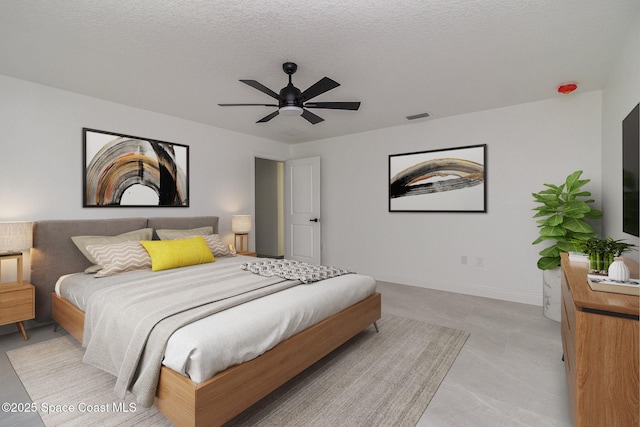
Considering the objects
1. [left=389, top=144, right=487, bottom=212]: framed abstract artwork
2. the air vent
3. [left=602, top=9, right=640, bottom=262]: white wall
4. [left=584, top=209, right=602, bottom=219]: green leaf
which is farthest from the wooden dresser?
the air vent

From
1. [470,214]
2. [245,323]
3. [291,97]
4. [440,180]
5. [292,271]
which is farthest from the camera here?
[440,180]

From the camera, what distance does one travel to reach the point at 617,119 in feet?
8.59

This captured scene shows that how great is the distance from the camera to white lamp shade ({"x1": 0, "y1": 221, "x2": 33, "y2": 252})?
259 centimetres

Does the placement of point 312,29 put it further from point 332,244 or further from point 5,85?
point 332,244

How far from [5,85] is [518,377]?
5.03 meters

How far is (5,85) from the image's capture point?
2.85m

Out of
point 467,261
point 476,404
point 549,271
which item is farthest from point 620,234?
point 476,404

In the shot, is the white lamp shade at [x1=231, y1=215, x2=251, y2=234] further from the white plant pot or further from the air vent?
the white plant pot

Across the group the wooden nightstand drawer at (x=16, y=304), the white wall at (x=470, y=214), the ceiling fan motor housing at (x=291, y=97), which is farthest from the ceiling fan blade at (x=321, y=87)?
the wooden nightstand drawer at (x=16, y=304)

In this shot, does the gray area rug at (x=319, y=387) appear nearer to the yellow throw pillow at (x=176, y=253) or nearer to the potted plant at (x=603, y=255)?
the yellow throw pillow at (x=176, y=253)

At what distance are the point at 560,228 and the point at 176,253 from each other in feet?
12.8

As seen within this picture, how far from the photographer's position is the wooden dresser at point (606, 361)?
3.92 ft

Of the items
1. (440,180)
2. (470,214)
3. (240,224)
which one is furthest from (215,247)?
(470,214)

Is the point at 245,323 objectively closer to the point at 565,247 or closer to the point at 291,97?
the point at 291,97
